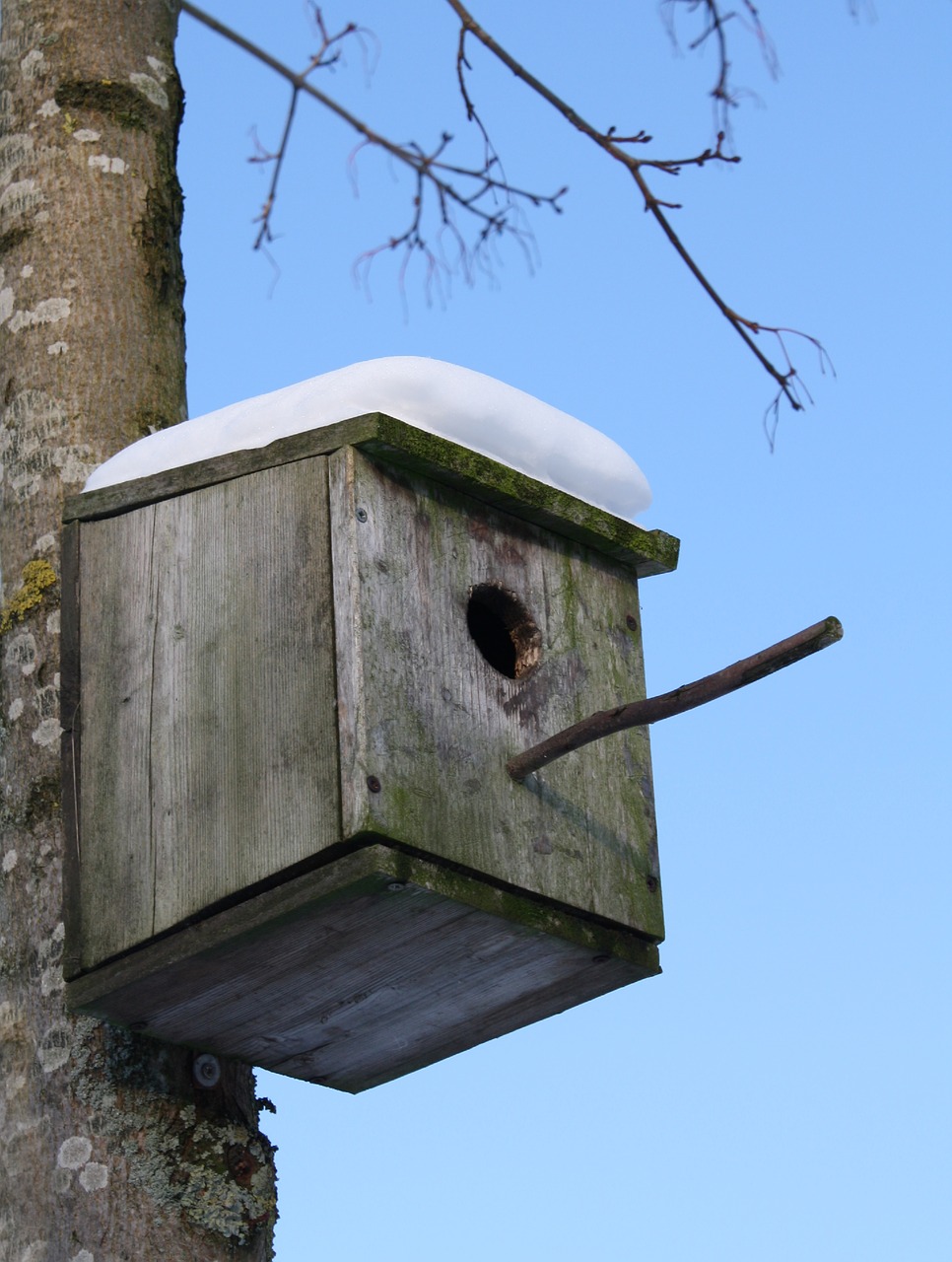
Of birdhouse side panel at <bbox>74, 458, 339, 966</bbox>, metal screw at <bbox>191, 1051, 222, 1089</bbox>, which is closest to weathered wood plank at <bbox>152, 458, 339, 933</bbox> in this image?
birdhouse side panel at <bbox>74, 458, 339, 966</bbox>

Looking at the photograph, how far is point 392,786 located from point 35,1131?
0.63 m

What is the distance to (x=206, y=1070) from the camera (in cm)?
269

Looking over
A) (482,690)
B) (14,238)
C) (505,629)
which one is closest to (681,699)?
(482,690)

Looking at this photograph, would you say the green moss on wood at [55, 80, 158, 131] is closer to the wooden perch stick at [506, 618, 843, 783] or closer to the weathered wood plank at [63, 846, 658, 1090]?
the wooden perch stick at [506, 618, 843, 783]

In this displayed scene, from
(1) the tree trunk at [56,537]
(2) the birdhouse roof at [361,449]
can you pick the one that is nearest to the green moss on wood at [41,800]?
(1) the tree trunk at [56,537]

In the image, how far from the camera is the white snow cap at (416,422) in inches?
106

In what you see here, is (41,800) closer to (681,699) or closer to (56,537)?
(56,537)

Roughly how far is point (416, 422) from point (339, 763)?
52 centimetres

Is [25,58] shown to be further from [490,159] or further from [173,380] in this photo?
[490,159]

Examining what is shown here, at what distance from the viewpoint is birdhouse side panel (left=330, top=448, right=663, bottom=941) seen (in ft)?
8.16

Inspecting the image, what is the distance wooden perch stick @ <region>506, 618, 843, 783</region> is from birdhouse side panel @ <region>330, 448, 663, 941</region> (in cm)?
6

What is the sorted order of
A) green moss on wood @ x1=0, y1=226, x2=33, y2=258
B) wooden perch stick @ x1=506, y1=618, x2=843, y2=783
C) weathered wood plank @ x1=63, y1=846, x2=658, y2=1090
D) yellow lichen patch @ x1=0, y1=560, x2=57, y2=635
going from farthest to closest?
1. green moss on wood @ x1=0, y1=226, x2=33, y2=258
2. yellow lichen patch @ x1=0, y1=560, x2=57, y2=635
3. weathered wood plank @ x1=63, y1=846, x2=658, y2=1090
4. wooden perch stick @ x1=506, y1=618, x2=843, y2=783

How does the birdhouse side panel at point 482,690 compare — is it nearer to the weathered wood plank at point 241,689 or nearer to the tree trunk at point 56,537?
the weathered wood plank at point 241,689

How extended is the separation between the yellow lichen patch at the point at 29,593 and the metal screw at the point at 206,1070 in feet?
2.15
